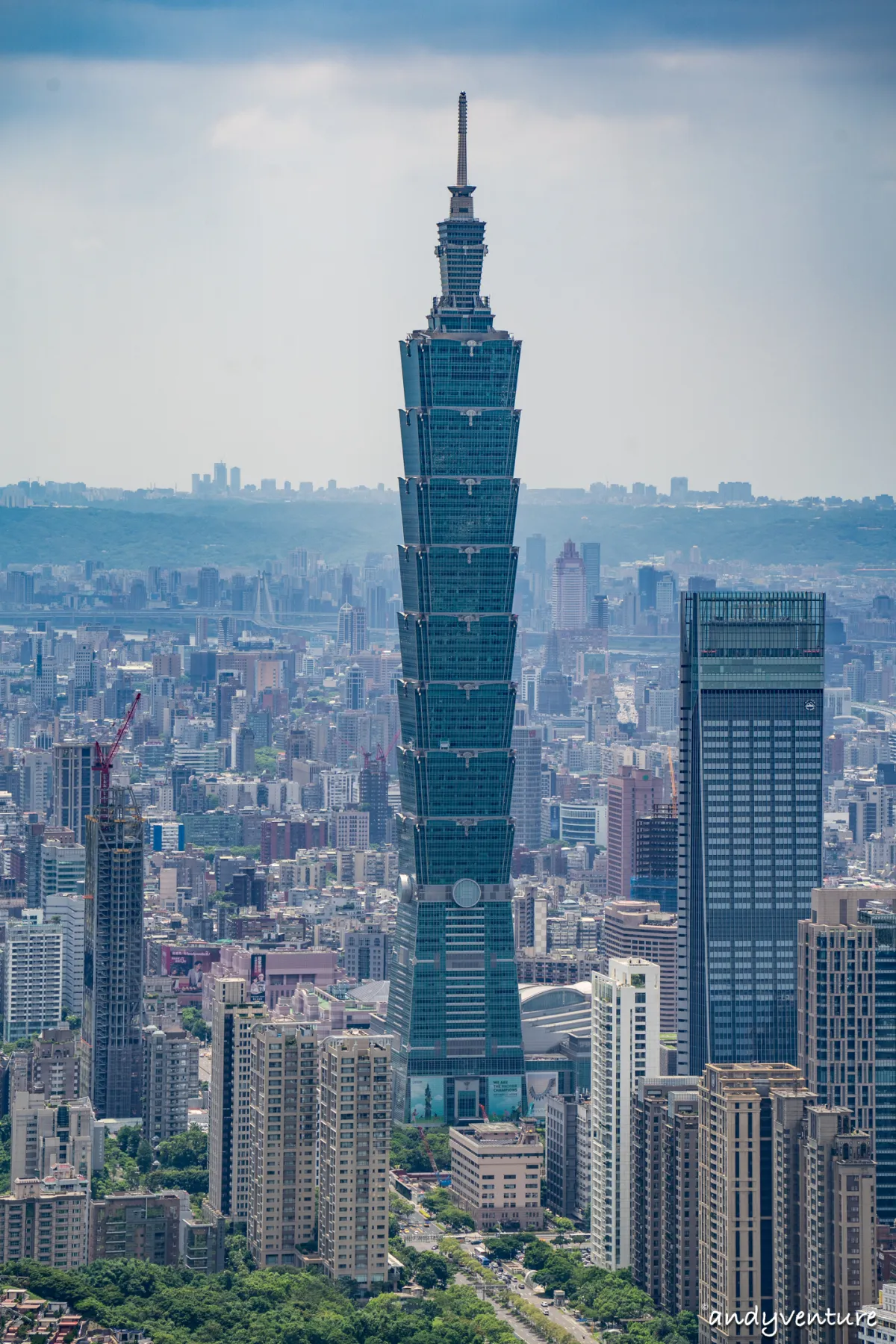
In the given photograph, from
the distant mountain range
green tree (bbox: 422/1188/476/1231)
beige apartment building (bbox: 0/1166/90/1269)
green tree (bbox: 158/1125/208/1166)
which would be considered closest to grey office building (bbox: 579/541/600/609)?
the distant mountain range

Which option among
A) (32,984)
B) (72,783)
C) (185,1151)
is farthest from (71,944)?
(72,783)

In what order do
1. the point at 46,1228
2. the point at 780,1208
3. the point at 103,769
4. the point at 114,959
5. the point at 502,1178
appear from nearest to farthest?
the point at 780,1208 < the point at 46,1228 < the point at 502,1178 < the point at 114,959 < the point at 103,769

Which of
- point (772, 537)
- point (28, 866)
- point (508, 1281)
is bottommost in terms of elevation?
point (508, 1281)

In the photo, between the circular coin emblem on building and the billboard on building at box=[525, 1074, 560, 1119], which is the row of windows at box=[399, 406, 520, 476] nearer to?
the circular coin emblem on building

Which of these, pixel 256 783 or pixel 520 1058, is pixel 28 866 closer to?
pixel 520 1058

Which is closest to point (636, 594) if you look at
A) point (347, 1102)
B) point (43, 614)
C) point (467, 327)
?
point (43, 614)

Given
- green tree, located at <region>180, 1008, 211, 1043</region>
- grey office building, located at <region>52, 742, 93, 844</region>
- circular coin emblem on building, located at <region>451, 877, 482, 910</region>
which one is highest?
grey office building, located at <region>52, 742, 93, 844</region>

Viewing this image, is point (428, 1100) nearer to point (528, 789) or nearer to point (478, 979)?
point (478, 979)
